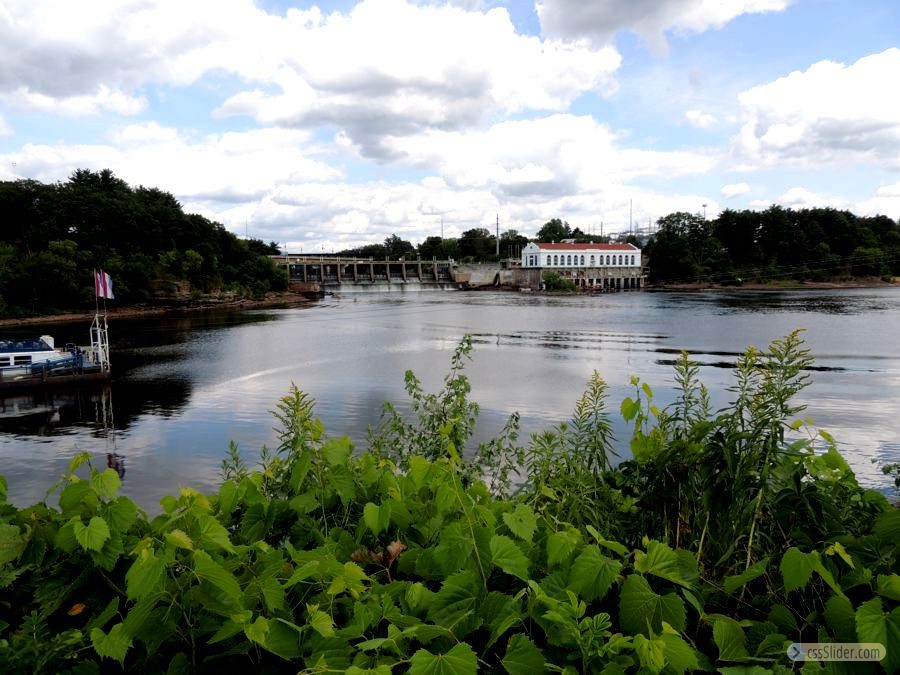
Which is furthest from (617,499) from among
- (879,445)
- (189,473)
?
(879,445)

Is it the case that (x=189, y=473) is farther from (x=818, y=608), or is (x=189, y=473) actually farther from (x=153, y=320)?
(x=153, y=320)

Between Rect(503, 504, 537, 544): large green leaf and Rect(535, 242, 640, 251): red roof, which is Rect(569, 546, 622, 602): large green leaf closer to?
Rect(503, 504, 537, 544): large green leaf

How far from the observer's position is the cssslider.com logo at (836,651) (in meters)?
1.70

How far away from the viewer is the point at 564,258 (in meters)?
114

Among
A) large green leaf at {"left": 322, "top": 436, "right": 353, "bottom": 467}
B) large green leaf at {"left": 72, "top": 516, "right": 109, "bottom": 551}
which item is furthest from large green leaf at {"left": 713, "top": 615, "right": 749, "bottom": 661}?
large green leaf at {"left": 72, "top": 516, "right": 109, "bottom": 551}

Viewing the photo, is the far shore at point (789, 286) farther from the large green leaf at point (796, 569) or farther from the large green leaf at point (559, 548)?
the large green leaf at point (559, 548)

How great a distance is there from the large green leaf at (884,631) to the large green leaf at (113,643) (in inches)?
83.8

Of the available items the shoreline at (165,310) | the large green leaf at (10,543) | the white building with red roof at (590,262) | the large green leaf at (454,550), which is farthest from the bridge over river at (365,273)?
the large green leaf at (454,550)

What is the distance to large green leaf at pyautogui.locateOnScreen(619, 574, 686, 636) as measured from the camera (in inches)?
72.4

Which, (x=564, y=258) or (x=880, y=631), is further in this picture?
(x=564, y=258)

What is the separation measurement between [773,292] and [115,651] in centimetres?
10888

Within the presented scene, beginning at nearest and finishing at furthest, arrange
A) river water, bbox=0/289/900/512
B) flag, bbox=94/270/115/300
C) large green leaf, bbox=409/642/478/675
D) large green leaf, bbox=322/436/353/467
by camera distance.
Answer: large green leaf, bbox=409/642/478/675
large green leaf, bbox=322/436/353/467
river water, bbox=0/289/900/512
flag, bbox=94/270/115/300

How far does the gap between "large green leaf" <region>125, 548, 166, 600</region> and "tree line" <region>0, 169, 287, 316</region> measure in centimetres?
7089

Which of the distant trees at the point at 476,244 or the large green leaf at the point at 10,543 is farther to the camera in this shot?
the distant trees at the point at 476,244
